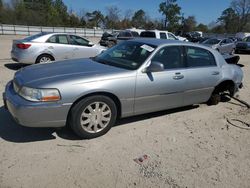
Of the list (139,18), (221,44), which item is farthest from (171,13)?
(221,44)

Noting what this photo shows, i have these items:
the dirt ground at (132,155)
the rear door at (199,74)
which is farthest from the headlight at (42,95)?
the rear door at (199,74)

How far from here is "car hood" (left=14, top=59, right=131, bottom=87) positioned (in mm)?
3611

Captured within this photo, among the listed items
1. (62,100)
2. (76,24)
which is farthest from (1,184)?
(76,24)

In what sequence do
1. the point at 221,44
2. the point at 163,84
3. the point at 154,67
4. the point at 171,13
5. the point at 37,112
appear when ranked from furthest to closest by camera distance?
the point at 171,13, the point at 221,44, the point at 163,84, the point at 154,67, the point at 37,112

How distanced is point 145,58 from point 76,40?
6.13m

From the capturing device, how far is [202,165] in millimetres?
3348

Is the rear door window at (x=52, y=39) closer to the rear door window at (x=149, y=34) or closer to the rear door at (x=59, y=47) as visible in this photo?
the rear door at (x=59, y=47)

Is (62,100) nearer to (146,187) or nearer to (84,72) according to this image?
(84,72)

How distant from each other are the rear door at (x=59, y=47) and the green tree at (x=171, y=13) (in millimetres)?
63613

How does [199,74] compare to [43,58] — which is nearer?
[199,74]

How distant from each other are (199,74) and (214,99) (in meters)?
1.03

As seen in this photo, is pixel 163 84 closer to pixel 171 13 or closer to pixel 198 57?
pixel 198 57

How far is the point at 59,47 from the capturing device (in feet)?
29.7

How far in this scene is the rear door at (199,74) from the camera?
15.8ft
